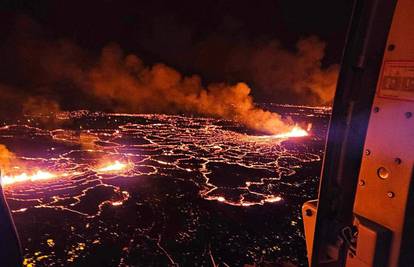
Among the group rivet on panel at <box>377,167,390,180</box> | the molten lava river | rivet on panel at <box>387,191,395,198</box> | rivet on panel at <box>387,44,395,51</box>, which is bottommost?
the molten lava river

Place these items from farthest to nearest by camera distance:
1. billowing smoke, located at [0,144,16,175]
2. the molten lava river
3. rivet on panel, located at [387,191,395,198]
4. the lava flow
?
billowing smoke, located at [0,144,16,175] < the lava flow < the molten lava river < rivet on panel, located at [387,191,395,198]

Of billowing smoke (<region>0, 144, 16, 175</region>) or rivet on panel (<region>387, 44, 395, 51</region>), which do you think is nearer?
rivet on panel (<region>387, 44, 395, 51</region>)

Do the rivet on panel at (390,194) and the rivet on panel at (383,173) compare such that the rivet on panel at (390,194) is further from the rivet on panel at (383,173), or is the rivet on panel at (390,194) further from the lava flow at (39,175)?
the lava flow at (39,175)

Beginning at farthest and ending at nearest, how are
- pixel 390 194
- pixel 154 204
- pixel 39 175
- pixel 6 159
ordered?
pixel 6 159 → pixel 39 175 → pixel 154 204 → pixel 390 194

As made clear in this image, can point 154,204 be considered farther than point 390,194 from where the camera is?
Yes

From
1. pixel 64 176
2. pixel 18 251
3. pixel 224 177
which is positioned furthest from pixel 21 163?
→ pixel 18 251

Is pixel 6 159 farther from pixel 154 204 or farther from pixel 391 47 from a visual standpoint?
Answer: pixel 391 47

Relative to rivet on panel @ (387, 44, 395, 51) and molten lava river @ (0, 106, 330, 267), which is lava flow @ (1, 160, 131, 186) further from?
rivet on panel @ (387, 44, 395, 51)

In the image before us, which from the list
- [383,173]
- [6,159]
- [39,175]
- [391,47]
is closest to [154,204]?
[39,175]

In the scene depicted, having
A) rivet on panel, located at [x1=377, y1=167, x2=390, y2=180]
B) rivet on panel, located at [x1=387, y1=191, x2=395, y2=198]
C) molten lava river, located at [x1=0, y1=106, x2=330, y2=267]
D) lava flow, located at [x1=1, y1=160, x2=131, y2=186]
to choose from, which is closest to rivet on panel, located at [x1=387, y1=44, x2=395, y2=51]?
rivet on panel, located at [x1=377, y1=167, x2=390, y2=180]

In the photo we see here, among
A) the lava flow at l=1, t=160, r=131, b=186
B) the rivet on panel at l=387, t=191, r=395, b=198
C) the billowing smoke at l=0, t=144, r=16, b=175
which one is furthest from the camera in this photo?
the billowing smoke at l=0, t=144, r=16, b=175

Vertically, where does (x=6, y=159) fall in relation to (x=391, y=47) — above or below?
below
